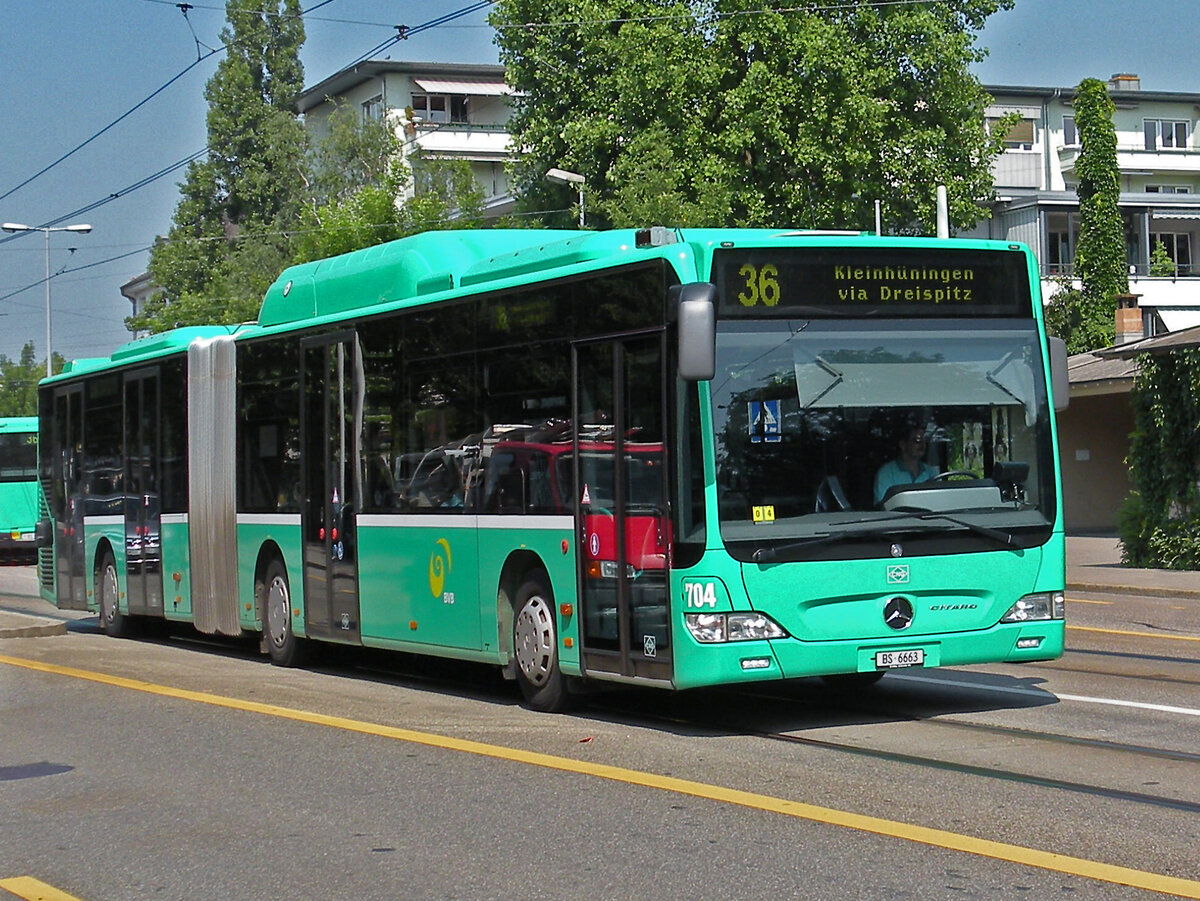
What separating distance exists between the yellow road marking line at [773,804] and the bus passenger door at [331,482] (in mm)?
1718

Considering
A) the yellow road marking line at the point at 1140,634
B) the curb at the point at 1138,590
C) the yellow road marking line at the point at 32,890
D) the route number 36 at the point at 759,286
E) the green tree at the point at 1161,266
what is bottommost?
the yellow road marking line at the point at 32,890

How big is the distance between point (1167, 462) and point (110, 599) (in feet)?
49.1

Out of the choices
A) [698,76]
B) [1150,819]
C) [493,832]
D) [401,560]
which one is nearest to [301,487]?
[401,560]

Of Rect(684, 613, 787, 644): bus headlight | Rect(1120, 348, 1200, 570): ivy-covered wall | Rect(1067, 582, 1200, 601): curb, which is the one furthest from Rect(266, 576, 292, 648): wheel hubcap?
Rect(1120, 348, 1200, 570): ivy-covered wall

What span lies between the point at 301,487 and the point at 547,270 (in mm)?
4493

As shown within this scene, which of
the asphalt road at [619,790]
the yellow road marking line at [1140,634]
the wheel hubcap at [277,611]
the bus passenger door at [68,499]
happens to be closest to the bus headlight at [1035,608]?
the asphalt road at [619,790]

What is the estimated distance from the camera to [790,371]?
35.2 feet

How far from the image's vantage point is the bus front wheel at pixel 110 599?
20.6 m

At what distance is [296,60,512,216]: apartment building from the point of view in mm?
79625

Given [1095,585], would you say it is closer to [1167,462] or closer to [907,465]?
[1167,462]

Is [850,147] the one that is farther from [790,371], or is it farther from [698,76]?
[790,371]

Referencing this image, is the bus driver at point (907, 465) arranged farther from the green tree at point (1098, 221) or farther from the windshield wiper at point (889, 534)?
the green tree at point (1098, 221)

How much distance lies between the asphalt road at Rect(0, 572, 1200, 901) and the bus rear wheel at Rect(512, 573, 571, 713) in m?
0.18

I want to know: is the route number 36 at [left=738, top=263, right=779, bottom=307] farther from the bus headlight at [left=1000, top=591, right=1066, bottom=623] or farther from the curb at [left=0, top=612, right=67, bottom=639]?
the curb at [left=0, top=612, right=67, bottom=639]
